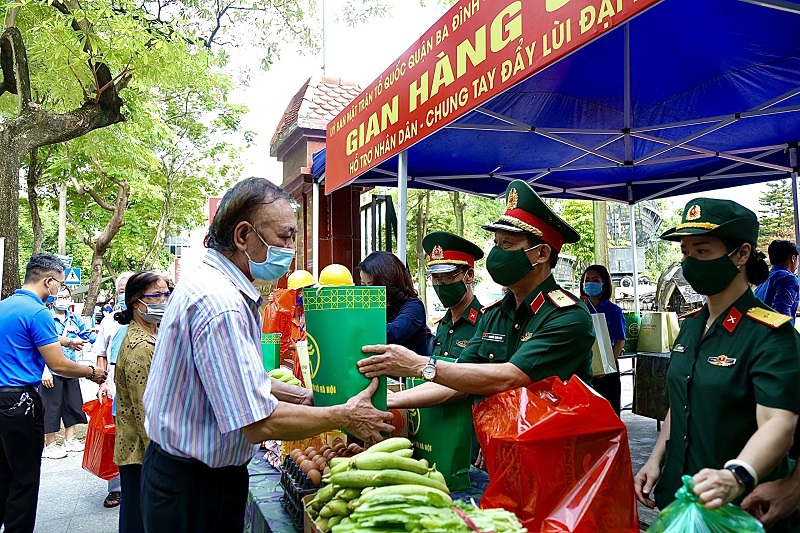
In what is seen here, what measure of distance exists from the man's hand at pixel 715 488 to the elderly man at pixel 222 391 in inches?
36.0

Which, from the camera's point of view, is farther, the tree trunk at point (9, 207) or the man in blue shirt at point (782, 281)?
the tree trunk at point (9, 207)

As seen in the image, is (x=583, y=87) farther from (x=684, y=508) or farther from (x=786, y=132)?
(x=684, y=508)

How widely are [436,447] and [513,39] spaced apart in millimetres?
2095

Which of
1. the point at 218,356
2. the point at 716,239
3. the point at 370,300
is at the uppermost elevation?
the point at 716,239

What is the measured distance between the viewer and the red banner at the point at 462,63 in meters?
2.77

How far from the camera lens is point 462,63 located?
12.1ft

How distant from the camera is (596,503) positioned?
1928 millimetres

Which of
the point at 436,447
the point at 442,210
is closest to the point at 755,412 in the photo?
the point at 436,447

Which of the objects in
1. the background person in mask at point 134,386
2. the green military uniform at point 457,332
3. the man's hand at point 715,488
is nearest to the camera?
the man's hand at point 715,488

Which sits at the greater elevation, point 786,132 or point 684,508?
point 786,132

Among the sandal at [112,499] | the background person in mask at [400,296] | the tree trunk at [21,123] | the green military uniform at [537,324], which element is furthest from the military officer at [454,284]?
the tree trunk at [21,123]

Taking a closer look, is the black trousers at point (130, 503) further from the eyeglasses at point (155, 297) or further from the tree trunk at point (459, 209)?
the tree trunk at point (459, 209)

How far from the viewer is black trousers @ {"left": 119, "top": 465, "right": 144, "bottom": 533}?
337cm

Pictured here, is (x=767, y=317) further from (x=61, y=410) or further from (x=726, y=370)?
(x=61, y=410)
